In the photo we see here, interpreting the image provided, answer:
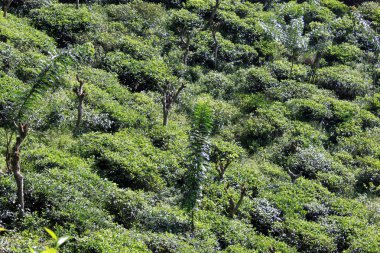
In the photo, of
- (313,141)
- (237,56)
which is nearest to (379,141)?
(313,141)

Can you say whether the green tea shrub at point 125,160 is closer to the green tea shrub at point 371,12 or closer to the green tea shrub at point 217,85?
the green tea shrub at point 217,85

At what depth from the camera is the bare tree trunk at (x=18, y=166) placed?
11570 millimetres

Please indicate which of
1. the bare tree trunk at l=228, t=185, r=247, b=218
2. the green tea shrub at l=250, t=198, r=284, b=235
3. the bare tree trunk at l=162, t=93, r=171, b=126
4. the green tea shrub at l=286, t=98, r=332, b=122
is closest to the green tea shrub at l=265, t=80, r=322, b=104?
the green tea shrub at l=286, t=98, r=332, b=122

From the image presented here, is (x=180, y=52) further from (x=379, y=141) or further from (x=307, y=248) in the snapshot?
(x=307, y=248)

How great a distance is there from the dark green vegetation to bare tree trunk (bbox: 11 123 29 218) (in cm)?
4

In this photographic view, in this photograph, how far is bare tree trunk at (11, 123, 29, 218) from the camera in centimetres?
1157

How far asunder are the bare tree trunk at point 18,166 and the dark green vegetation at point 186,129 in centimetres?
4

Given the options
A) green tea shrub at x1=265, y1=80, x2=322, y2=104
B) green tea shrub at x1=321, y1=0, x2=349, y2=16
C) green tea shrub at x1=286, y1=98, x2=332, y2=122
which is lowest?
green tea shrub at x1=286, y1=98, x2=332, y2=122

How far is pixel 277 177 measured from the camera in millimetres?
19594

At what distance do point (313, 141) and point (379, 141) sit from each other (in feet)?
11.0

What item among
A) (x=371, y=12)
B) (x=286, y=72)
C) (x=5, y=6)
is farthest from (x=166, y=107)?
(x=371, y=12)

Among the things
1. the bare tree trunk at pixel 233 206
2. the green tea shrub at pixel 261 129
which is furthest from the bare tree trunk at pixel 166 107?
the bare tree trunk at pixel 233 206

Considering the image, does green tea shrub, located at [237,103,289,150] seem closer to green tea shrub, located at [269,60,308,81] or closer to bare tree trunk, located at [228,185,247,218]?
green tea shrub, located at [269,60,308,81]

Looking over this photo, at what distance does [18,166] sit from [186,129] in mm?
9431
